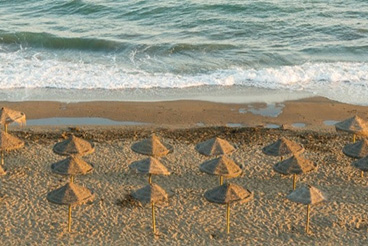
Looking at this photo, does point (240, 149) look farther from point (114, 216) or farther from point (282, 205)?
point (114, 216)

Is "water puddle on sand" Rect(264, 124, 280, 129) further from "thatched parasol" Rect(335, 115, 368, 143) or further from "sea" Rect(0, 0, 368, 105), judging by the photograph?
"thatched parasol" Rect(335, 115, 368, 143)

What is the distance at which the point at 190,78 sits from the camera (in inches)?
1332

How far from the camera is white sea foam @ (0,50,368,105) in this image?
32156mm

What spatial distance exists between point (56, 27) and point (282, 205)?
89.9ft

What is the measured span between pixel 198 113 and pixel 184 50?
37.5ft

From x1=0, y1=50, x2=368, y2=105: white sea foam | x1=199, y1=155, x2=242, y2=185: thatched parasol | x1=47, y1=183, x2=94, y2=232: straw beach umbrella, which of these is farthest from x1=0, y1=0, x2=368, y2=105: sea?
x1=47, y1=183, x2=94, y2=232: straw beach umbrella

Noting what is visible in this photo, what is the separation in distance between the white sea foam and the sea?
50 mm

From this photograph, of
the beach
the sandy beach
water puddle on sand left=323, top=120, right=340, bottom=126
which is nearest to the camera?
the sandy beach

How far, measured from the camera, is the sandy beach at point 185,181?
18.8 meters

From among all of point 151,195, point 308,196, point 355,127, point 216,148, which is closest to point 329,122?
point 355,127

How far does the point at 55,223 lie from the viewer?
19.2 m

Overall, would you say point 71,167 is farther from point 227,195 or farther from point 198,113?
point 198,113

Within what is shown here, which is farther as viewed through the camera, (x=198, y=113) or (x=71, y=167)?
(x=198, y=113)

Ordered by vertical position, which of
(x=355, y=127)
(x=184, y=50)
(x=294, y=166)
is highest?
(x=294, y=166)
